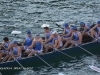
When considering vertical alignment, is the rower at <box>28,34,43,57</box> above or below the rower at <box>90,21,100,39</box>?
below

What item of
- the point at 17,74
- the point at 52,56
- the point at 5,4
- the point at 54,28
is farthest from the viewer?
the point at 5,4

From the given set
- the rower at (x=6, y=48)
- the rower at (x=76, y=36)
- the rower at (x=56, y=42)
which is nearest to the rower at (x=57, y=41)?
the rower at (x=56, y=42)

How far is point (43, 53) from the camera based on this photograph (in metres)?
22.6

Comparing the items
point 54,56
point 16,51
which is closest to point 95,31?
point 54,56

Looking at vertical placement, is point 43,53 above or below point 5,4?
below

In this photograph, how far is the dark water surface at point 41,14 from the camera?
31.5 metres

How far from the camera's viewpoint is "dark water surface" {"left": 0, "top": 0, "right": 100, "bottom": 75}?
31.5 metres

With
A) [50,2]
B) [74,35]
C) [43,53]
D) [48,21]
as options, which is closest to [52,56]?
[43,53]

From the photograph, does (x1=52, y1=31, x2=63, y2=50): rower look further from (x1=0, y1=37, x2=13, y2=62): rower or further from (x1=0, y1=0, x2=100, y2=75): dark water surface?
(x1=0, y1=0, x2=100, y2=75): dark water surface

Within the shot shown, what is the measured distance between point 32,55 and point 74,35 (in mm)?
3955

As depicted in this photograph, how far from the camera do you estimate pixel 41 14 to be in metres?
34.9

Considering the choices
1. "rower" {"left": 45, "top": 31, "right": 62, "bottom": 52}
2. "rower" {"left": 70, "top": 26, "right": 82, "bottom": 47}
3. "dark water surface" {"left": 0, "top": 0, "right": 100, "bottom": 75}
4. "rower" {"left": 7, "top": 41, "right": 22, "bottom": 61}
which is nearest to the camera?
"rower" {"left": 7, "top": 41, "right": 22, "bottom": 61}

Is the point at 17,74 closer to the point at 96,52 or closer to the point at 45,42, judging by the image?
the point at 45,42

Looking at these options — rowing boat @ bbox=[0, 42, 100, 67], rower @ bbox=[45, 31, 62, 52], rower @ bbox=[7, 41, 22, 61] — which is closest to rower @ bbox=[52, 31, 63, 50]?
rower @ bbox=[45, 31, 62, 52]
